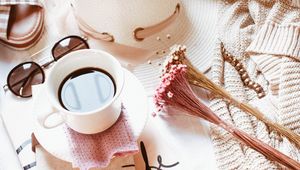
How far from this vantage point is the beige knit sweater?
710 mm

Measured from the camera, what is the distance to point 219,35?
804mm

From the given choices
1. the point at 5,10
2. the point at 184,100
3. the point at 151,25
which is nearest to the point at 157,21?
the point at 151,25

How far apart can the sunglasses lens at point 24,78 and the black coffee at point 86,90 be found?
12 cm

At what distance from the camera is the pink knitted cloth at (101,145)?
2.17 ft

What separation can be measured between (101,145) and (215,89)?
0.61ft

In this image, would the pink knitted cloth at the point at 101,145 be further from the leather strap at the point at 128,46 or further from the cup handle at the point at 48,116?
the leather strap at the point at 128,46

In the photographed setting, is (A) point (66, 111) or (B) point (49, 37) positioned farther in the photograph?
(B) point (49, 37)

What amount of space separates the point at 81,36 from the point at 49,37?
0.05m

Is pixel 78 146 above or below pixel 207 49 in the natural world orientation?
below

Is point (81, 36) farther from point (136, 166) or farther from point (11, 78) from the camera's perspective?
point (136, 166)

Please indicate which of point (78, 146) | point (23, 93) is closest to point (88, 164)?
point (78, 146)

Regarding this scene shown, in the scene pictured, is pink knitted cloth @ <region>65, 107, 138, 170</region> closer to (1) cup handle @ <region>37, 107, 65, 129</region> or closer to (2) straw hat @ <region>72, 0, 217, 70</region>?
(1) cup handle @ <region>37, 107, 65, 129</region>

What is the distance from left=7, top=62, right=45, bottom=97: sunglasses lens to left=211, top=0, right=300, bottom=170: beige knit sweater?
258 millimetres

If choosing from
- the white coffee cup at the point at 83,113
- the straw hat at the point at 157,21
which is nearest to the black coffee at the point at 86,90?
the white coffee cup at the point at 83,113
